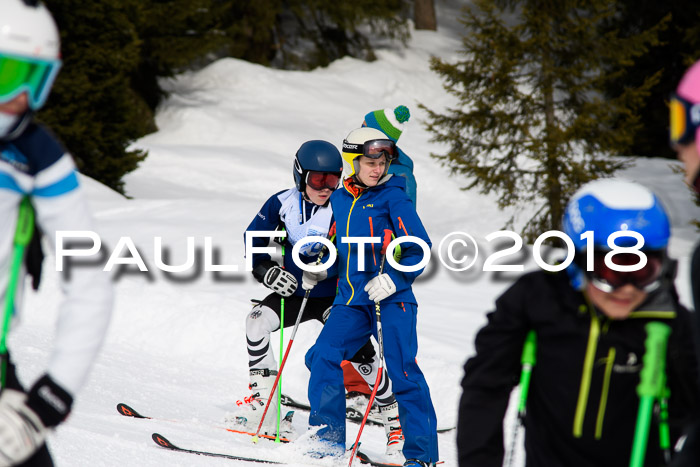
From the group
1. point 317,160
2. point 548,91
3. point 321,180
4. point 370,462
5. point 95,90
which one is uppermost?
point 548,91

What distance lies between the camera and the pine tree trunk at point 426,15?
3712 centimetres

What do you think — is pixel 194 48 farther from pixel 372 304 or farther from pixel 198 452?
pixel 198 452

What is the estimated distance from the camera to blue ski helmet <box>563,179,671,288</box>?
2.40m

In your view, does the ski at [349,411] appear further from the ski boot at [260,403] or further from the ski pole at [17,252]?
the ski pole at [17,252]

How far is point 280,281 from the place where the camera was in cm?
624

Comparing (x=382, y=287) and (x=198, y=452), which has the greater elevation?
(x=382, y=287)

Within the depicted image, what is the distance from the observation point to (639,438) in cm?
243

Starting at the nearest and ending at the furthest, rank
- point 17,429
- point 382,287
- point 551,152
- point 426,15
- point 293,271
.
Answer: point 17,429 < point 382,287 < point 293,271 < point 551,152 < point 426,15

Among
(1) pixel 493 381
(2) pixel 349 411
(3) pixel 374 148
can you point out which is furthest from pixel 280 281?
(1) pixel 493 381

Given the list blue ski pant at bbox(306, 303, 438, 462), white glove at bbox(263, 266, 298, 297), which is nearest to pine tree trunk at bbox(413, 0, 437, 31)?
white glove at bbox(263, 266, 298, 297)

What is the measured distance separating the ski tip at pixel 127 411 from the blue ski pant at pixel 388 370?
61.6 inches

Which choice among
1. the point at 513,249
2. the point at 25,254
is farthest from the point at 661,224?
the point at 513,249

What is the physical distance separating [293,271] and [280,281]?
0.25m

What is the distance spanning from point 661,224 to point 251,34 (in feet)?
92.4
